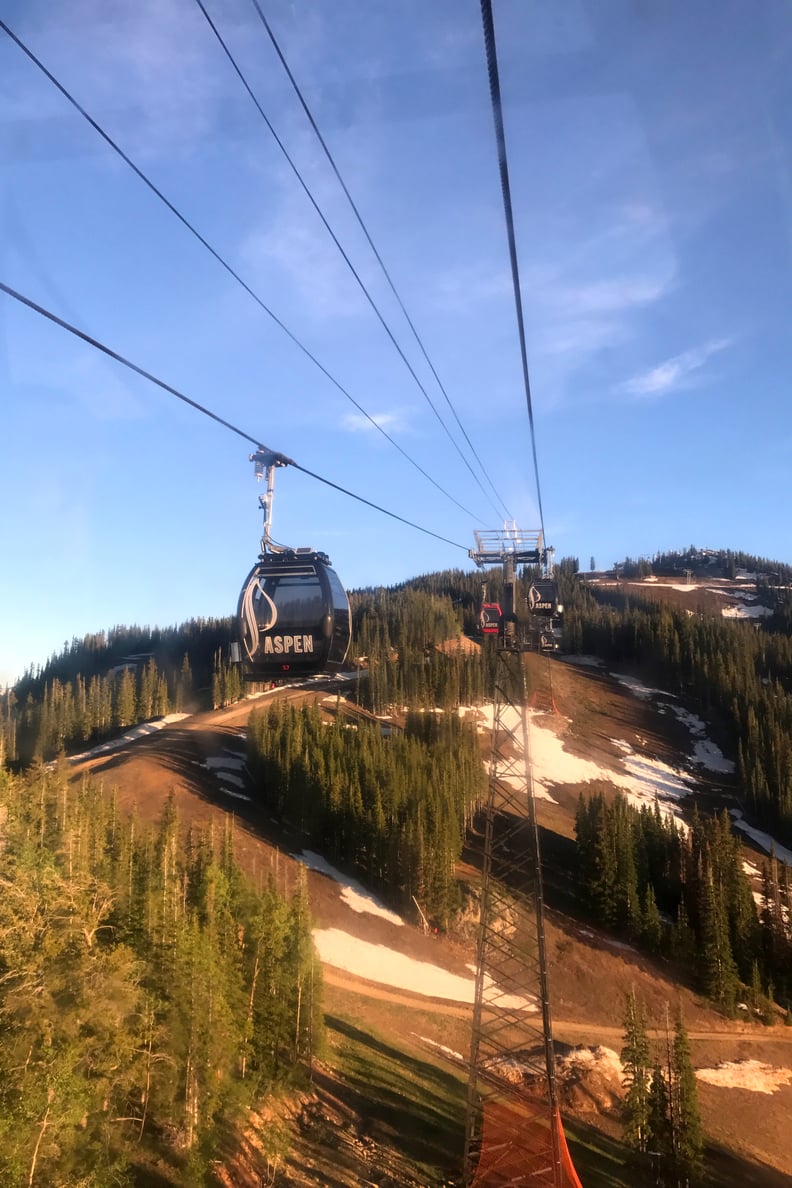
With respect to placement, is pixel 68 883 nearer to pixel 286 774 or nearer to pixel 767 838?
pixel 286 774

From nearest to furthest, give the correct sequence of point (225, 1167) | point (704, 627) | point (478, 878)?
point (225, 1167) < point (478, 878) < point (704, 627)

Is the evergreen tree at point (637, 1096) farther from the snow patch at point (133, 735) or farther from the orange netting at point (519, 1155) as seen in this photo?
the snow patch at point (133, 735)

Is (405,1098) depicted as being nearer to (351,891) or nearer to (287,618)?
(351,891)

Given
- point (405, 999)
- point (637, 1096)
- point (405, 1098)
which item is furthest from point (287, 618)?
point (405, 999)

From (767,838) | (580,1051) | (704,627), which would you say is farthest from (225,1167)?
(704,627)

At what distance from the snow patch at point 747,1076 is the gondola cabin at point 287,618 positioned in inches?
1733

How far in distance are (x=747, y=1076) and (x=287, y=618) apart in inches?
1872

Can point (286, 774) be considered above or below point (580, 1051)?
above

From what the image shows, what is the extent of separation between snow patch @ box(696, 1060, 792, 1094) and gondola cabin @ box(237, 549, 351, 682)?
44014mm

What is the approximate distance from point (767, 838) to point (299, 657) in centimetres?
10176

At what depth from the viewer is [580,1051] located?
1686 inches

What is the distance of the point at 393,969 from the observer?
53.6 metres

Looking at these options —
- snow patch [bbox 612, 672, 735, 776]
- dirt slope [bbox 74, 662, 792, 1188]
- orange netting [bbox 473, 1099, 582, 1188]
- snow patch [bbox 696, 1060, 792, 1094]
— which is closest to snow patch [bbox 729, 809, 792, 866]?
snow patch [bbox 612, 672, 735, 776]

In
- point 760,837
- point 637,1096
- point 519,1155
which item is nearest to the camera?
point 519,1155
